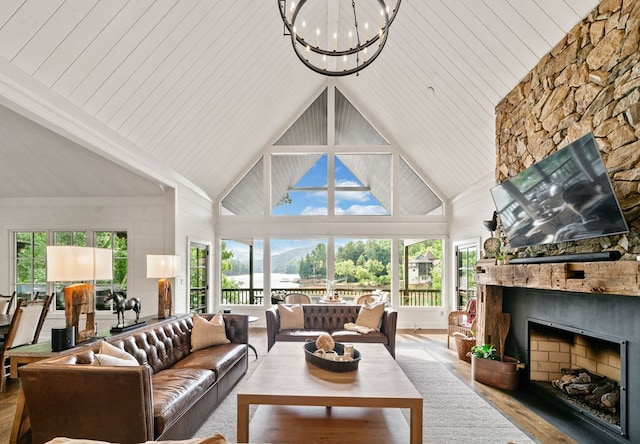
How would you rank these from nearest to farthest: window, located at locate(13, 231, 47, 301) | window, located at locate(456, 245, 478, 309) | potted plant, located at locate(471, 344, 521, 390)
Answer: potted plant, located at locate(471, 344, 521, 390)
window, located at locate(13, 231, 47, 301)
window, located at locate(456, 245, 478, 309)

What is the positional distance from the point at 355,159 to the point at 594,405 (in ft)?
19.6

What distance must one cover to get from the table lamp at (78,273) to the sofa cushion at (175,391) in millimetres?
792

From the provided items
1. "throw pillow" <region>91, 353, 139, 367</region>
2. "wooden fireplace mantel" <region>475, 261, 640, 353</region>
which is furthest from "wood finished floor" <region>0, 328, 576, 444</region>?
"throw pillow" <region>91, 353, 139, 367</region>

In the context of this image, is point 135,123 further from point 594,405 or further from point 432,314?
point 432,314

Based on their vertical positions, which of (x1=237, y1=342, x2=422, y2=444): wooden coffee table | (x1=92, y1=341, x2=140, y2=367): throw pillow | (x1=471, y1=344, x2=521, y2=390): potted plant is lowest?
(x1=471, y1=344, x2=521, y2=390): potted plant

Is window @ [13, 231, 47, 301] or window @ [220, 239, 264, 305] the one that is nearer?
window @ [13, 231, 47, 301]

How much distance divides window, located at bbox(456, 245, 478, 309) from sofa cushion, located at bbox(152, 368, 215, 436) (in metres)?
4.92

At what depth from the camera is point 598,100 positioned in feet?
9.45

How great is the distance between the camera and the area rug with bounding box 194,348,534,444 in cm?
297

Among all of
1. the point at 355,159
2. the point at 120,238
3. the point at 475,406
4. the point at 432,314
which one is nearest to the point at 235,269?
the point at 120,238

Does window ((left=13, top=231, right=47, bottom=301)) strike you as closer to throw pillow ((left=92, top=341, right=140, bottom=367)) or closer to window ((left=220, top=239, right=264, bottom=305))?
window ((left=220, top=239, right=264, bottom=305))

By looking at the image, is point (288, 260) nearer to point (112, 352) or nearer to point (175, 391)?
point (175, 391)

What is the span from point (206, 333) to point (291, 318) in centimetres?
146

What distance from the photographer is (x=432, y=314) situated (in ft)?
25.7
